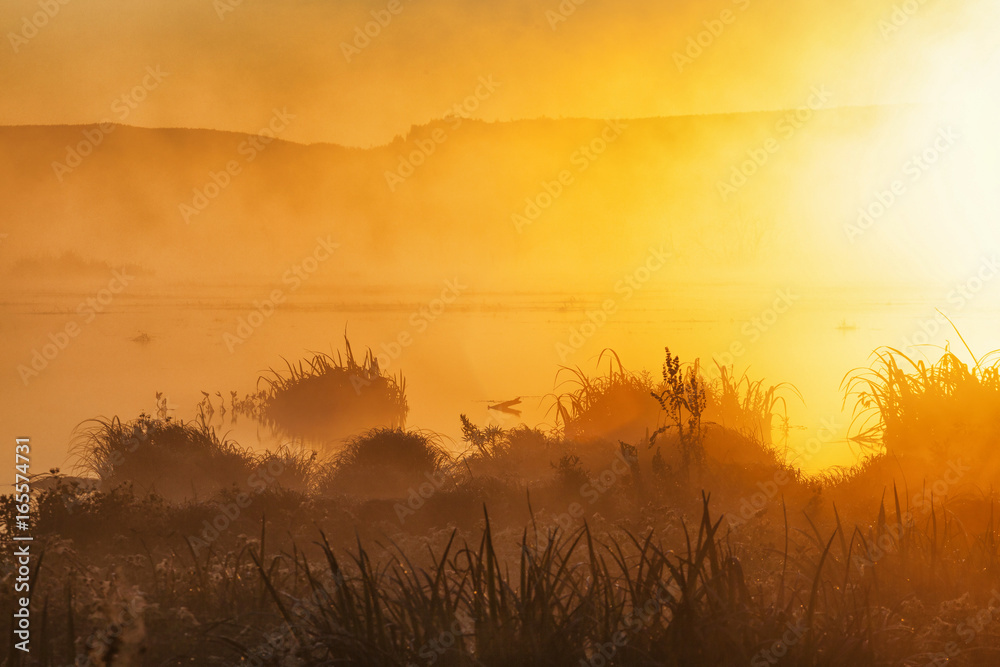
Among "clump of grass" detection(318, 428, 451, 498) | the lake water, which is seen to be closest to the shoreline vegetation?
"clump of grass" detection(318, 428, 451, 498)

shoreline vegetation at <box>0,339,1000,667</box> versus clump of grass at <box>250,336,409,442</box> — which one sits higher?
clump of grass at <box>250,336,409,442</box>

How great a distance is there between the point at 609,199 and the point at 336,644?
76556 mm

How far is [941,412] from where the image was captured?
7133 millimetres

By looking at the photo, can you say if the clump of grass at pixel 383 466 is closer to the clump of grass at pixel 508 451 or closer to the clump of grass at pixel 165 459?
the clump of grass at pixel 508 451

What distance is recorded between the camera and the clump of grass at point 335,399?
9.45 metres

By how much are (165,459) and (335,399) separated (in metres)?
2.87

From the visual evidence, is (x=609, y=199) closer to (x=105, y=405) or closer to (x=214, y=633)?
(x=105, y=405)

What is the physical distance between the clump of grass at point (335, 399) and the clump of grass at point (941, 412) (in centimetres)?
441

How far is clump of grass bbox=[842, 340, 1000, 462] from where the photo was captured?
671 centimetres

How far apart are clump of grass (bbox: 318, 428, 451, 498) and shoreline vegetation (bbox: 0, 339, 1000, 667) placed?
0.02 m

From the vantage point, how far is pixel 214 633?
368 centimetres

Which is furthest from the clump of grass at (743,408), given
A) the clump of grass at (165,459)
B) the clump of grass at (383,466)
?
the clump of grass at (165,459)

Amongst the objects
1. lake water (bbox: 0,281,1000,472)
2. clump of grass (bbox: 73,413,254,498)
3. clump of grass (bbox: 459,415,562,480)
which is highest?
lake water (bbox: 0,281,1000,472)

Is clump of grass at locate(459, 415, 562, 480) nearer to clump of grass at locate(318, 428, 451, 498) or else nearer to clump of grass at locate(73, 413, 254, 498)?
clump of grass at locate(318, 428, 451, 498)
